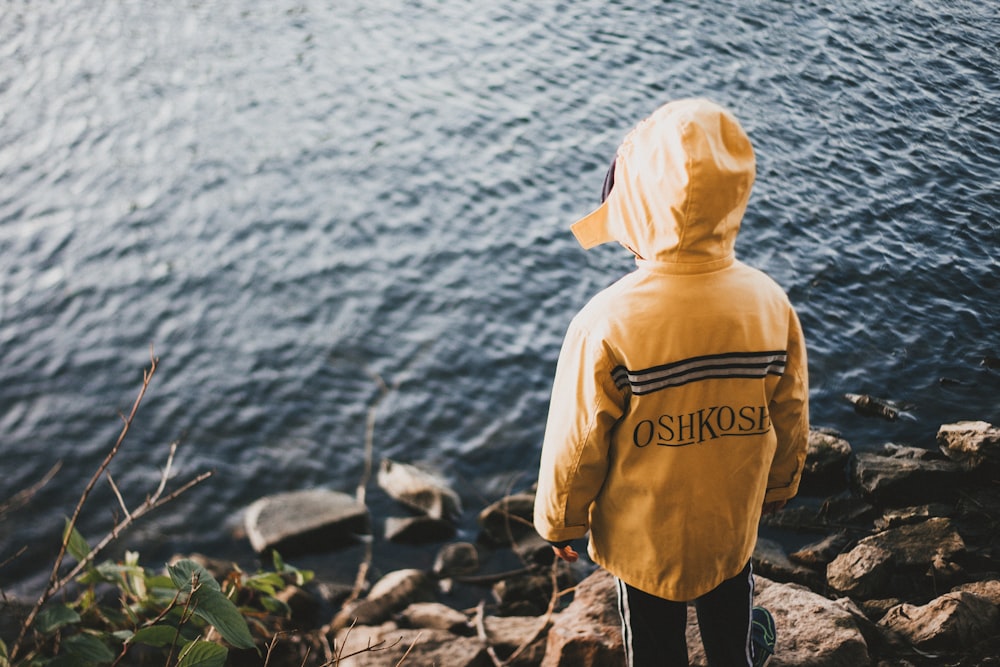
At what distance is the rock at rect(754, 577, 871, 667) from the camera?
3.26 m

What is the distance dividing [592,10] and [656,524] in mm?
10851

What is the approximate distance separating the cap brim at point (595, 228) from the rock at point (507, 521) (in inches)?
115

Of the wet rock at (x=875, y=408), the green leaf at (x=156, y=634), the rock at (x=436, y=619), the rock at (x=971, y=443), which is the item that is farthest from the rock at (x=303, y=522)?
the rock at (x=971, y=443)

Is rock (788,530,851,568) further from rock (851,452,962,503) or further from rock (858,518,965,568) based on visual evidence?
rock (851,452,962,503)

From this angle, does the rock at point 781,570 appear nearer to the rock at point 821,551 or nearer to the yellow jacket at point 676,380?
the rock at point 821,551

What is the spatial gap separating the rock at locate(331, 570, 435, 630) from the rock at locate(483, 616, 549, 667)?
18.1 inches

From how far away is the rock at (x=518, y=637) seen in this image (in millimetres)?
3807

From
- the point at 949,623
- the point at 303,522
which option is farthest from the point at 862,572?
the point at 303,522

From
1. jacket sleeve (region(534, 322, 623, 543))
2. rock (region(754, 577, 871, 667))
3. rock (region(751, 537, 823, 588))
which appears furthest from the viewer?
rock (region(751, 537, 823, 588))

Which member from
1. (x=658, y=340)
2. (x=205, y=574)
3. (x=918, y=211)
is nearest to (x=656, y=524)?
(x=658, y=340)

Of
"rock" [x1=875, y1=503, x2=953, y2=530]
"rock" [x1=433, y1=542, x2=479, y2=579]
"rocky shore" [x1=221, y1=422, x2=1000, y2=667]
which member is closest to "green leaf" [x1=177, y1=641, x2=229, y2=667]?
"rocky shore" [x1=221, y1=422, x2=1000, y2=667]

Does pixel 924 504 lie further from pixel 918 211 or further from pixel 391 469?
pixel 918 211

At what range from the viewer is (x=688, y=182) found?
2.16 metres

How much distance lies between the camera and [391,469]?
18.4 feet
